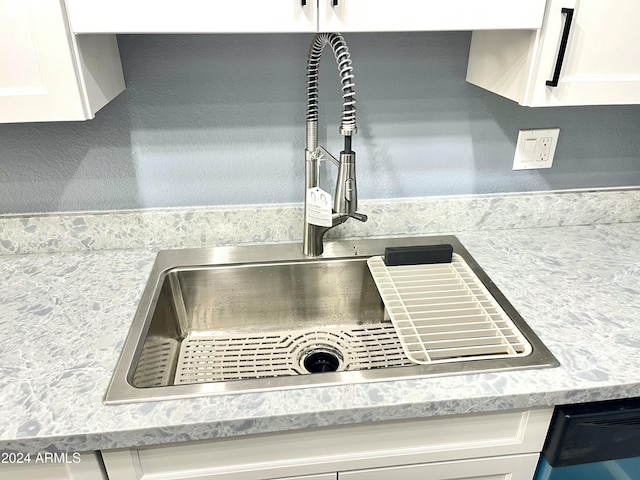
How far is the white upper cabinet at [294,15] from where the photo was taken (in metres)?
0.82

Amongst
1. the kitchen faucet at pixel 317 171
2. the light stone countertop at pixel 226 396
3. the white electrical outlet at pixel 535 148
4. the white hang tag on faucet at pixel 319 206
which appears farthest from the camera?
the white electrical outlet at pixel 535 148

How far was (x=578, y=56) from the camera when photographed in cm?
96

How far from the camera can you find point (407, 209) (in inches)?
52.6

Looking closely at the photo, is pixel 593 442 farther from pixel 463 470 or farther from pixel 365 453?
pixel 365 453

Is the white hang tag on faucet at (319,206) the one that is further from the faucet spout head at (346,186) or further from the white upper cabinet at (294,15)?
the white upper cabinet at (294,15)

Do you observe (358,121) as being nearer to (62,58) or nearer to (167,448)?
(62,58)

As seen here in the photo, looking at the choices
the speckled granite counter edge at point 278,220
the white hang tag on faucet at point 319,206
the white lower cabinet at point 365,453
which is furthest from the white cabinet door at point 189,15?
the white lower cabinet at point 365,453

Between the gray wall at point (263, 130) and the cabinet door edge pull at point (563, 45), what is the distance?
0.99ft

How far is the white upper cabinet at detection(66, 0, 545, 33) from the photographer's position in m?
0.82

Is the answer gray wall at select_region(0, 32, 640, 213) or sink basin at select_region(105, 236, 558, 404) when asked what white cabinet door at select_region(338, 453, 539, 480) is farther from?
gray wall at select_region(0, 32, 640, 213)

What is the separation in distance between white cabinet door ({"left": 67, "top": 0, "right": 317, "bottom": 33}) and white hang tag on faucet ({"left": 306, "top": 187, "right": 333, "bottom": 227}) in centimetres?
40

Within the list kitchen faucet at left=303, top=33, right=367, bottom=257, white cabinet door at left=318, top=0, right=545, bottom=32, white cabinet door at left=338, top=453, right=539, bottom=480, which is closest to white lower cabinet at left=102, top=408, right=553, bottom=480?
white cabinet door at left=338, top=453, right=539, bottom=480

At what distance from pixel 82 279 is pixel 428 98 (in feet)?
3.06

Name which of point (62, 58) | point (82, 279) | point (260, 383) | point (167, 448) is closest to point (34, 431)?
point (167, 448)
